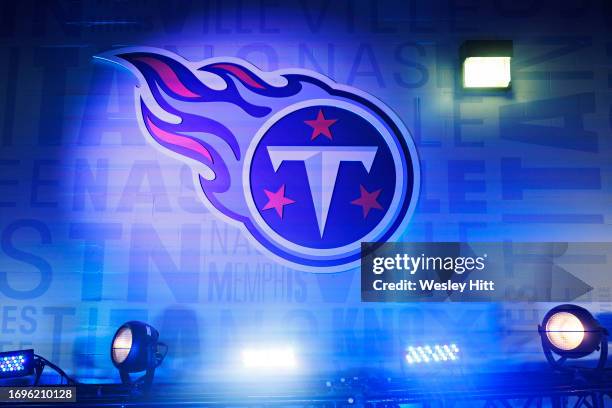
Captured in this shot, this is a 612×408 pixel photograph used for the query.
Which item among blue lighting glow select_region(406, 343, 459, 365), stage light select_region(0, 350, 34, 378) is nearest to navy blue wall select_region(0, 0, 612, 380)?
blue lighting glow select_region(406, 343, 459, 365)

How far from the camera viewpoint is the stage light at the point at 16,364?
10.4 feet

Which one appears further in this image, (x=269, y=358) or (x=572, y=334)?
(x=269, y=358)

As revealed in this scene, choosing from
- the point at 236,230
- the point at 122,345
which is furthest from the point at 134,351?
the point at 236,230

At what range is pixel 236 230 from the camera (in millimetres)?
3473

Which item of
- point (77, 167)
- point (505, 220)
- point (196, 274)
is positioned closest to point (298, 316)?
point (196, 274)

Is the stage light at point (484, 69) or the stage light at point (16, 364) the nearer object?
the stage light at point (16, 364)

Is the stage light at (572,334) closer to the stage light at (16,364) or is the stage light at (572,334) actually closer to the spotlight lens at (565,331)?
the spotlight lens at (565,331)

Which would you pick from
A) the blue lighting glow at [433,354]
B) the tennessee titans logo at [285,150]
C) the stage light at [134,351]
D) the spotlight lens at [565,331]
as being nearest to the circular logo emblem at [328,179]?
the tennessee titans logo at [285,150]

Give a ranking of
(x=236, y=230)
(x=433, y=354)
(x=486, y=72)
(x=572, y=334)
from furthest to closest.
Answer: (x=486, y=72)
(x=236, y=230)
(x=433, y=354)
(x=572, y=334)

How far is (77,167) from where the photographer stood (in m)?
3.56

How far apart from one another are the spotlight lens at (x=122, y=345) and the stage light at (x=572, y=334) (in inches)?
87.1

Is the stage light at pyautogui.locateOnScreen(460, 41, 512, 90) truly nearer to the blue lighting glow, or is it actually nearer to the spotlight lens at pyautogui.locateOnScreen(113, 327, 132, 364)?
the blue lighting glow

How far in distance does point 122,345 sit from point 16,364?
1.98ft

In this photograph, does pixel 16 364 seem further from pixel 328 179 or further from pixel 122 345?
pixel 328 179
